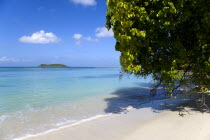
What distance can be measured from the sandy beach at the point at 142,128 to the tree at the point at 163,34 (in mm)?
1628

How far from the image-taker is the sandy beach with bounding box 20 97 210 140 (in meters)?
6.58

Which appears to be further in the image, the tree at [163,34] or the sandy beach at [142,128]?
the tree at [163,34]

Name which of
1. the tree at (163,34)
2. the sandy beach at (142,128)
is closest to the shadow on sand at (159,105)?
the sandy beach at (142,128)

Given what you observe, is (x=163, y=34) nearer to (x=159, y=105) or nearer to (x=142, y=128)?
(x=142, y=128)

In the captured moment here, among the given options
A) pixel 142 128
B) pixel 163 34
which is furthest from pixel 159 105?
pixel 163 34

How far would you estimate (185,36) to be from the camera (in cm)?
778

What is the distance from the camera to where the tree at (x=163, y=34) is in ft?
22.0

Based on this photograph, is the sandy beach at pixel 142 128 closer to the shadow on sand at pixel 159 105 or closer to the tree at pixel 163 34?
the shadow on sand at pixel 159 105

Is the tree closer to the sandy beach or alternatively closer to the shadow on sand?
the sandy beach

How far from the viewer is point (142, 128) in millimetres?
7398

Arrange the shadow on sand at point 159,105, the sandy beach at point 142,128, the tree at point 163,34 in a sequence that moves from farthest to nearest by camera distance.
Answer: the shadow on sand at point 159,105
the tree at point 163,34
the sandy beach at point 142,128

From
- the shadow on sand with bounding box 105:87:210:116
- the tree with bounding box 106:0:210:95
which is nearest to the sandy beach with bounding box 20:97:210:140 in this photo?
the shadow on sand with bounding box 105:87:210:116

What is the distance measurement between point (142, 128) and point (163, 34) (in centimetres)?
381

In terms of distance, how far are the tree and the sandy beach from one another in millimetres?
1628
